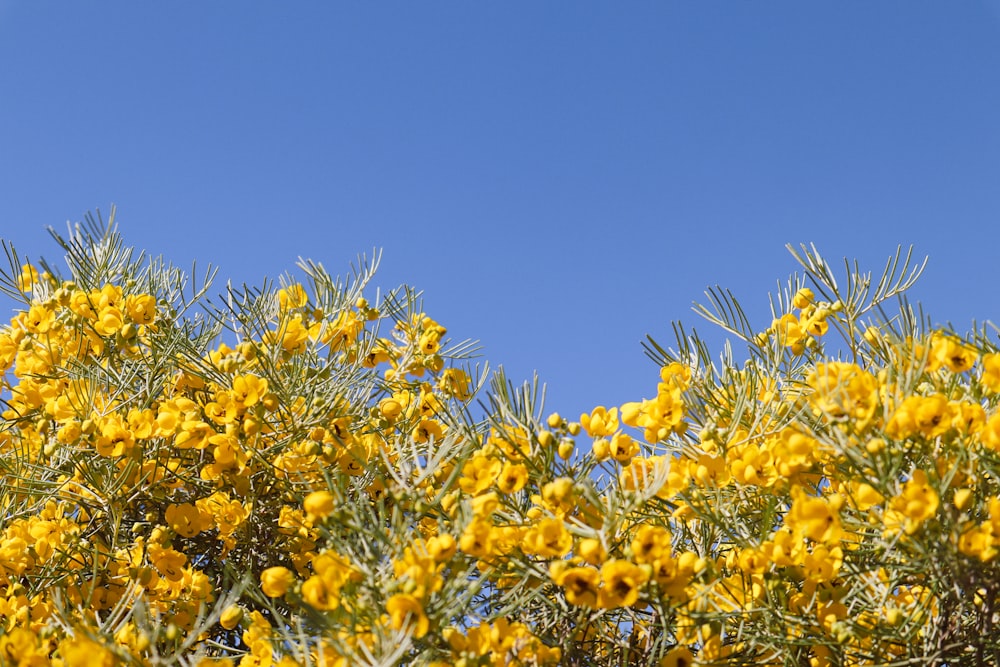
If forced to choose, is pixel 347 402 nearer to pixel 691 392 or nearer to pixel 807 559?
pixel 691 392

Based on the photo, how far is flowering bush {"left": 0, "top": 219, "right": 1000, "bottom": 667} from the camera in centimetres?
166

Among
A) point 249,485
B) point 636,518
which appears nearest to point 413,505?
point 636,518

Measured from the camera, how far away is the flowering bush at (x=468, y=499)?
1.66 meters

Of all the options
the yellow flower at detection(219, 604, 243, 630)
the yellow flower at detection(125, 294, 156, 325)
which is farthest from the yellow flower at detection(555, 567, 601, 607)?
the yellow flower at detection(125, 294, 156, 325)

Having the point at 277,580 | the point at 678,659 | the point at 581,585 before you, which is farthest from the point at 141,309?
the point at 678,659

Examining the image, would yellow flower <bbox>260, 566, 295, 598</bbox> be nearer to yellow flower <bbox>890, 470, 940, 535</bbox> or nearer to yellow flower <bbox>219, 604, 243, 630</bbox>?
yellow flower <bbox>219, 604, 243, 630</bbox>

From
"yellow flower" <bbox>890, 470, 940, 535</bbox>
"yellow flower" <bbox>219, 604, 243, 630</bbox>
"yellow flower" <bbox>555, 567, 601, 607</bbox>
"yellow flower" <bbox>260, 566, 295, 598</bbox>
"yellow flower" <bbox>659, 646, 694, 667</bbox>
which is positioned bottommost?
"yellow flower" <bbox>219, 604, 243, 630</bbox>

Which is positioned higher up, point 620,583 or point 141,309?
point 141,309

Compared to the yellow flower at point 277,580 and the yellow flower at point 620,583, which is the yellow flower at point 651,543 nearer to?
the yellow flower at point 620,583

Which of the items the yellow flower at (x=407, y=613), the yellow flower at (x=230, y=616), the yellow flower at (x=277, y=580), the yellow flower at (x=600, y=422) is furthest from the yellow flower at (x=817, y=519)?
the yellow flower at (x=230, y=616)

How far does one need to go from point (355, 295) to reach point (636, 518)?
1549 millimetres

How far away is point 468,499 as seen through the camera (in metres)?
1.97

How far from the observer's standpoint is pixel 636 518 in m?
2.12

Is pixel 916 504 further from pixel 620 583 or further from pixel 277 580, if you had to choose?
pixel 277 580
